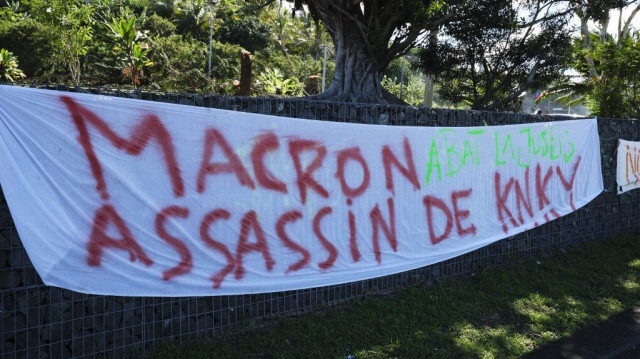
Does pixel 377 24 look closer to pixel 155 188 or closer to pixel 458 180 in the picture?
pixel 458 180

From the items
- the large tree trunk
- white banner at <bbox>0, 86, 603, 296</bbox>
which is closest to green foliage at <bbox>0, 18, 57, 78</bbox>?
the large tree trunk

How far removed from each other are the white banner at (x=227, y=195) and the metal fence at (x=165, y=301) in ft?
0.59

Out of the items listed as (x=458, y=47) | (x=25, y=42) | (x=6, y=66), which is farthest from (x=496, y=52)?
(x=25, y=42)

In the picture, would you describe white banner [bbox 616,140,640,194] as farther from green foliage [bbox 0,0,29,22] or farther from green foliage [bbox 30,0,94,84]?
green foliage [bbox 0,0,29,22]

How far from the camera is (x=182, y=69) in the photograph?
29062 mm

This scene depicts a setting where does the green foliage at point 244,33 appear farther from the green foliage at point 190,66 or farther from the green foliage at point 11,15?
the green foliage at point 11,15

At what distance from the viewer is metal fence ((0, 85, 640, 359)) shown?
293 centimetres

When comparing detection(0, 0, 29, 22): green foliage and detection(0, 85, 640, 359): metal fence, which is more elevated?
detection(0, 0, 29, 22): green foliage

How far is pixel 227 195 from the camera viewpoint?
3605 millimetres

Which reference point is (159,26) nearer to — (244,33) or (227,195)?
(244,33)

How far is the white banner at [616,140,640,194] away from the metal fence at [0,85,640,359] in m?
2.40

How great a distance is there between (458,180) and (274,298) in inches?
84.5

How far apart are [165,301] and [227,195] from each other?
78 centimetres

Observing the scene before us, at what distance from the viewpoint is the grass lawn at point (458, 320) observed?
3.75 m
